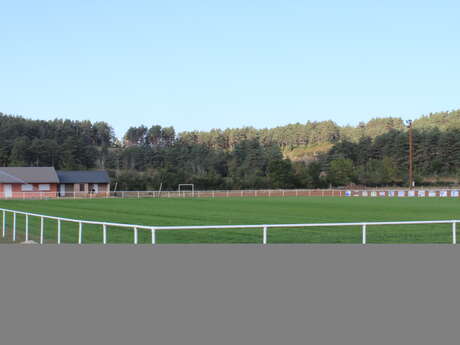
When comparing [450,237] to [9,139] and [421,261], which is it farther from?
[9,139]

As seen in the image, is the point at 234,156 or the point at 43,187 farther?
the point at 234,156

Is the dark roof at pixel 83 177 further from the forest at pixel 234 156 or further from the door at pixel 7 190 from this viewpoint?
the door at pixel 7 190

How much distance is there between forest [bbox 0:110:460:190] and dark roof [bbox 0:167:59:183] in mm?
9641

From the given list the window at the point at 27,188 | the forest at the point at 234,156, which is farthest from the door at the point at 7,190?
the forest at the point at 234,156

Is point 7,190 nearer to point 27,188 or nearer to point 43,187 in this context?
point 27,188

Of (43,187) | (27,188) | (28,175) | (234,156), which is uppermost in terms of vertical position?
(234,156)

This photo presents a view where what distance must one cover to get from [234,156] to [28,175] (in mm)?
64930

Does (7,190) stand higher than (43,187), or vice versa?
(43,187)

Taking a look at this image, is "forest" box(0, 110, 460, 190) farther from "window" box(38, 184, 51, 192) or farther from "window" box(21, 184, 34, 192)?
"window" box(21, 184, 34, 192)

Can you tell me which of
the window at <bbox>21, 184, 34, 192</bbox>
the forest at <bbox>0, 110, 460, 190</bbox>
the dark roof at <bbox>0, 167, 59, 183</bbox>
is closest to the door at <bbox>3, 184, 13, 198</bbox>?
the dark roof at <bbox>0, 167, 59, 183</bbox>

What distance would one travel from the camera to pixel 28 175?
70.5 metres

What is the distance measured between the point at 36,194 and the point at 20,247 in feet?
192

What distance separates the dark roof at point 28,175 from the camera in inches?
2665

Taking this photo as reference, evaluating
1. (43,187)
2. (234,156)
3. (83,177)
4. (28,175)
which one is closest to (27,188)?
(43,187)
